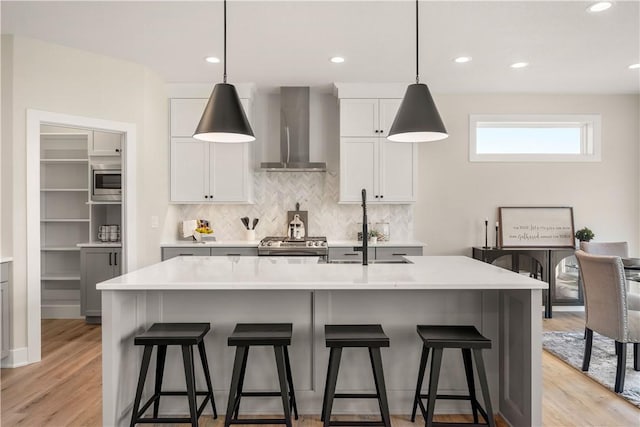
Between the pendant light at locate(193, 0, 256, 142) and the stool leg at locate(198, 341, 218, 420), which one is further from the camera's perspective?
the pendant light at locate(193, 0, 256, 142)

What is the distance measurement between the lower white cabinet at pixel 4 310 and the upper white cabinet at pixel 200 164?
1761 millimetres

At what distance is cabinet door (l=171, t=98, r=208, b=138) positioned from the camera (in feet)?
15.5

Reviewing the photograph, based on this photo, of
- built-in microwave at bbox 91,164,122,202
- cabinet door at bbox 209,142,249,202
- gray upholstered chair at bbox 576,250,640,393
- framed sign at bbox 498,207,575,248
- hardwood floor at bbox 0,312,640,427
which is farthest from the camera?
framed sign at bbox 498,207,575,248

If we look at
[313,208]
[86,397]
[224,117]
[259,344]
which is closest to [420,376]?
[259,344]

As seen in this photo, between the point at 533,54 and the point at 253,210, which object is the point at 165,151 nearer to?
the point at 253,210

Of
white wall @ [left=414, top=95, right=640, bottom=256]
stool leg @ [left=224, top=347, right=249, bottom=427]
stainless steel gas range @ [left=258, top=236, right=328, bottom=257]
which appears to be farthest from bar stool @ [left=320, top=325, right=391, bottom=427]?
white wall @ [left=414, top=95, right=640, bottom=256]

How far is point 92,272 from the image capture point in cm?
456

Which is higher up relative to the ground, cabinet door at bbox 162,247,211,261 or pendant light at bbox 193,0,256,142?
pendant light at bbox 193,0,256,142

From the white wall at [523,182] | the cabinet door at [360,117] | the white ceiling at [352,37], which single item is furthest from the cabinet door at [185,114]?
the white wall at [523,182]

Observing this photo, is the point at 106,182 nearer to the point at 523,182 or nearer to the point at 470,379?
the point at 470,379

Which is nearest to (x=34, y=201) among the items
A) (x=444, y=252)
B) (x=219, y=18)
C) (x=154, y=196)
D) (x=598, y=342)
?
(x=154, y=196)

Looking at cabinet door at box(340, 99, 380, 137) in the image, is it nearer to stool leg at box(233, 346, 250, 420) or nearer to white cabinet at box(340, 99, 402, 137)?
white cabinet at box(340, 99, 402, 137)

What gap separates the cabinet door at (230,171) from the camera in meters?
4.73

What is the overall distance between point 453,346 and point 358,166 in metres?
2.92
